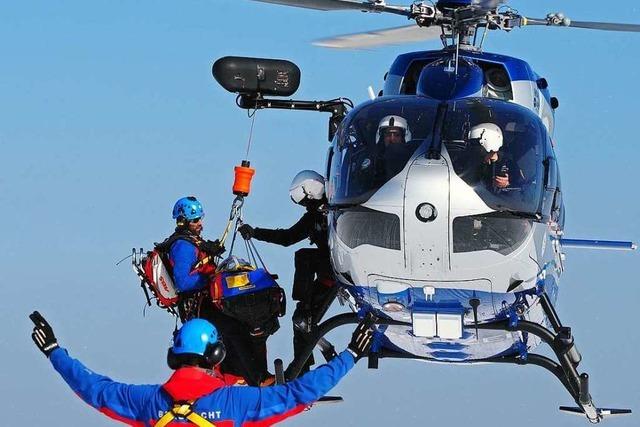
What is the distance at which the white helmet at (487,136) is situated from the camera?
1224 centimetres

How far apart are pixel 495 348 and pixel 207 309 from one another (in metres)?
2.52

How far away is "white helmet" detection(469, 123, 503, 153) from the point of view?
1224cm

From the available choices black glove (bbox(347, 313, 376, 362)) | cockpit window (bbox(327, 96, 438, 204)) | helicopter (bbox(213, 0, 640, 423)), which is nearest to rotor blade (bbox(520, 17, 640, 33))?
helicopter (bbox(213, 0, 640, 423))

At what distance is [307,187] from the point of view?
13.7 m

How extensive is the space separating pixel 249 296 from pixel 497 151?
2.59 m

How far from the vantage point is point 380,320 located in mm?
12812

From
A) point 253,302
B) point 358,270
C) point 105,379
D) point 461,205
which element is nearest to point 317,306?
point 253,302

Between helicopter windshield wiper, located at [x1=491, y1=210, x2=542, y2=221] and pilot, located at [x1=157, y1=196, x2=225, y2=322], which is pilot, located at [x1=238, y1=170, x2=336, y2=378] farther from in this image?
helicopter windshield wiper, located at [x1=491, y1=210, x2=542, y2=221]

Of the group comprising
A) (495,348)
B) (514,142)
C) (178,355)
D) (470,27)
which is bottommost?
(495,348)

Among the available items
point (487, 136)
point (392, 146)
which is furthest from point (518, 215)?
point (392, 146)

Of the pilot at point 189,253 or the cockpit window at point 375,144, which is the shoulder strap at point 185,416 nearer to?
the cockpit window at point 375,144

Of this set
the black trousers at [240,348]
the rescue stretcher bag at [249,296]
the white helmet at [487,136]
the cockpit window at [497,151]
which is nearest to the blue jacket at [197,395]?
the cockpit window at [497,151]

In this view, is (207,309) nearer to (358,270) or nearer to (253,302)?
(253,302)

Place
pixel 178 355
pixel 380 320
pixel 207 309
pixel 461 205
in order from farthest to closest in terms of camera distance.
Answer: pixel 207 309 → pixel 380 320 → pixel 461 205 → pixel 178 355
